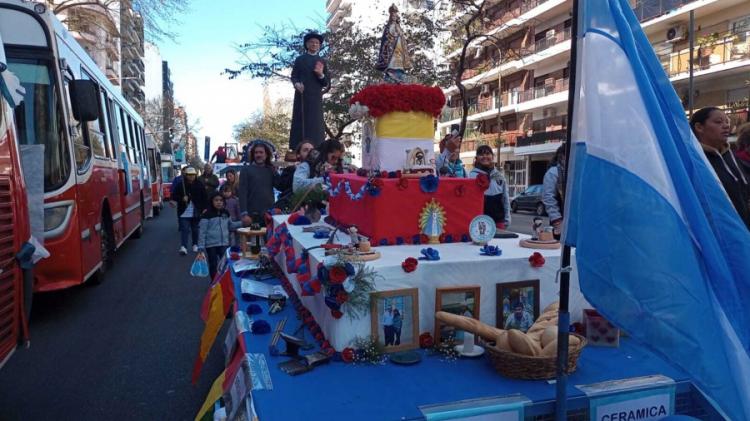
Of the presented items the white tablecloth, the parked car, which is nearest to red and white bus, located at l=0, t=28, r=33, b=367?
the white tablecloth

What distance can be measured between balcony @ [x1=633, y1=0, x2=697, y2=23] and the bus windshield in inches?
988

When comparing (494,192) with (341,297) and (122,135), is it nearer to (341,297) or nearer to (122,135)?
(341,297)

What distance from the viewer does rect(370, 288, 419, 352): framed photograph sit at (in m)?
2.69

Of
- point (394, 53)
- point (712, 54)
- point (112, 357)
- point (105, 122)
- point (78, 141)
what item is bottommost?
point (112, 357)

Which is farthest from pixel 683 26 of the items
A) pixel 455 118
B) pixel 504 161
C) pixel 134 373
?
pixel 134 373

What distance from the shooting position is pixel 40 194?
13.5 feet

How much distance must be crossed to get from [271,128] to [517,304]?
41282 mm

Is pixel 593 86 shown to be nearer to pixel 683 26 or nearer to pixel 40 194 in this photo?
pixel 40 194

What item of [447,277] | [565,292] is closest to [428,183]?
[447,277]

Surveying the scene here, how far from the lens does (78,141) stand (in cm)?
643

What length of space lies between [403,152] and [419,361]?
5.77 feet

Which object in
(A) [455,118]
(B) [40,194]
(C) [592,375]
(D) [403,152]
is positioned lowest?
(C) [592,375]

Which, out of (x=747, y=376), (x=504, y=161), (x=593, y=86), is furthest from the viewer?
(x=504, y=161)

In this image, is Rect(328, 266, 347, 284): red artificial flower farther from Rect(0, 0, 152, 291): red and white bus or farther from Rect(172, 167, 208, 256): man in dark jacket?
Rect(172, 167, 208, 256): man in dark jacket
